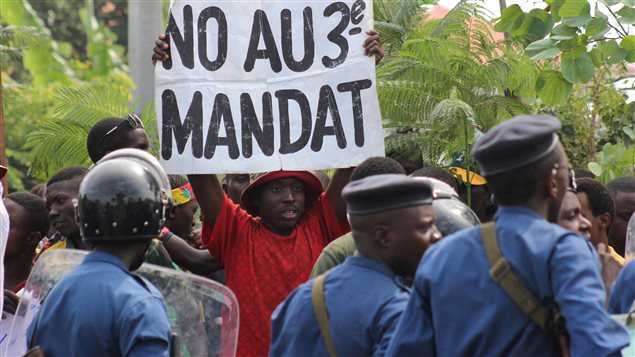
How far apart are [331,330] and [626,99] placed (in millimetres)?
6276

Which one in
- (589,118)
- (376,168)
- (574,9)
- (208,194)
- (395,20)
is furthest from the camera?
(589,118)

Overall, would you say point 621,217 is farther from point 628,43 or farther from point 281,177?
point 281,177

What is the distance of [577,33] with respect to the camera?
7520 mm

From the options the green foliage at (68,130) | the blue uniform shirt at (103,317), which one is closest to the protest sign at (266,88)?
the blue uniform shirt at (103,317)

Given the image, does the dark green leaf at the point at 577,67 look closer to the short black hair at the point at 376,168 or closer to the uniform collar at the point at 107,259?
the short black hair at the point at 376,168

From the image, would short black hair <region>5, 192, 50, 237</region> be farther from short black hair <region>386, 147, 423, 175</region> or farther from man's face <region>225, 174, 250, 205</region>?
short black hair <region>386, 147, 423, 175</region>

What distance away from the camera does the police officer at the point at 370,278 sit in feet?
14.9

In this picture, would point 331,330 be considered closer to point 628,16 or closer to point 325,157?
point 325,157

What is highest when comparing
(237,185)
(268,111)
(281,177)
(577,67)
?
(577,67)

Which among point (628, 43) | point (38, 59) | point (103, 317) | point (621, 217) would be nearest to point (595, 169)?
point (621, 217)

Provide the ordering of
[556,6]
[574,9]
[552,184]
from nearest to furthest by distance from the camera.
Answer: [552,184], [574,9], [556,6]

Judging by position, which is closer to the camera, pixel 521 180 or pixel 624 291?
pixel 521 180

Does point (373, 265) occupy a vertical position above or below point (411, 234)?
below

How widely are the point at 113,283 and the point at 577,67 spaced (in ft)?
13.4
